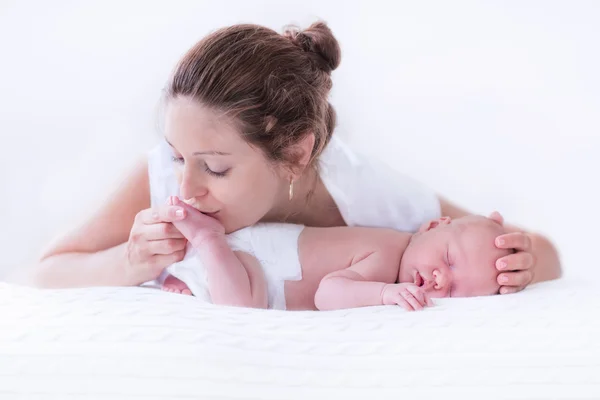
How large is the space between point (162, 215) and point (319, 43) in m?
0.53

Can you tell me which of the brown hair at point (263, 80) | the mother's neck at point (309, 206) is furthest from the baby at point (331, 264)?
the brown hair at point (263, 80)

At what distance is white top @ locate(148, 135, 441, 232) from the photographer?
2.05 meters

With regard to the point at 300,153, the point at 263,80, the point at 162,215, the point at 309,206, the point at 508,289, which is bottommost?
the point at 508,289

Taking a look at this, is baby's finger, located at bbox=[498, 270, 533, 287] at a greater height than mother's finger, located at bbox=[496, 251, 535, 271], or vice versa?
mother's finger, located at bbox=[496, 251, 535, 271]

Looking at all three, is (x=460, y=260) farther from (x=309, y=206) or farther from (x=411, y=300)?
(x=309, y=206)

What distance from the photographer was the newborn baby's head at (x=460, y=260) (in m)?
1.71

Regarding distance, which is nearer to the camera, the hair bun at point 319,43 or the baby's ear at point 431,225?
the hair bun at point 319,43

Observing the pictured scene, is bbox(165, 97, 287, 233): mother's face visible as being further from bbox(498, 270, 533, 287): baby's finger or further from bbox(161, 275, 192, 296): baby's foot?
bbox(498, 270, 533, 287): baby's finger

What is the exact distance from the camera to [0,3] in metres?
2.49

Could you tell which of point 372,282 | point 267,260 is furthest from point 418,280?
point 267,260

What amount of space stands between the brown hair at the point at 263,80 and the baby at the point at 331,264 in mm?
225

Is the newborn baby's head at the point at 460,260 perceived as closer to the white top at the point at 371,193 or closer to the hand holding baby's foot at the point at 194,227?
the white top at the point at 371,193

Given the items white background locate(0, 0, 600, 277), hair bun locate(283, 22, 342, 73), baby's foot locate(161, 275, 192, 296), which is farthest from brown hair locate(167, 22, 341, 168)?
white background locate(0, 0, 600, 277)

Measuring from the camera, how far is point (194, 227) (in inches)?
67.3
